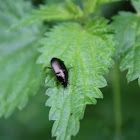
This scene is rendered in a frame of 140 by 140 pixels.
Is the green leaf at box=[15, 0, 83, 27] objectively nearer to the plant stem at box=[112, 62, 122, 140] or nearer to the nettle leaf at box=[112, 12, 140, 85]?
the nettle leaf at box=[112, 12, 140, 85]

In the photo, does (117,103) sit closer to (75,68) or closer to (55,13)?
(75,68)

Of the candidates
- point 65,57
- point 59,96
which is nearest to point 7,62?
point 65,57

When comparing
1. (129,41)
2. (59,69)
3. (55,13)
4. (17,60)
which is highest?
(55,13)

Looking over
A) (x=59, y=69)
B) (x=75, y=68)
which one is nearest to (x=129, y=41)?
(x=75, y=68)

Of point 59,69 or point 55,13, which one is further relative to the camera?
point 55,13

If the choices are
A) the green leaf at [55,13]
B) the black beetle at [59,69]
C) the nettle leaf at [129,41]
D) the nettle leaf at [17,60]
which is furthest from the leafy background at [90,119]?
the nettle leaf at [129,41]

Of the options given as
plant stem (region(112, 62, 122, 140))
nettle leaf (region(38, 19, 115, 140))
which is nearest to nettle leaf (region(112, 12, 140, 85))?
nettle leaf (region(38, 19, 115, 140))

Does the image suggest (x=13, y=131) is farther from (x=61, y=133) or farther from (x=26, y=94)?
(x=61, y=133)

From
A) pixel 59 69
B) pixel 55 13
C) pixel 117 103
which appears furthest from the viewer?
pixel 117 103
